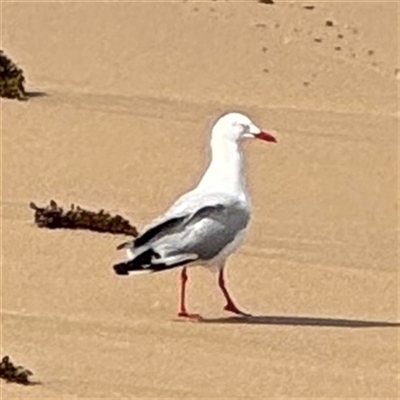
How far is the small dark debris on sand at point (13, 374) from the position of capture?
942 centimetres

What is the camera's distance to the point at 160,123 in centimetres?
2372

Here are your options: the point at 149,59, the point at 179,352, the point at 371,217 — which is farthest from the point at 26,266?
the point at 149,59

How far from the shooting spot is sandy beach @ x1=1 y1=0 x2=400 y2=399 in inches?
416

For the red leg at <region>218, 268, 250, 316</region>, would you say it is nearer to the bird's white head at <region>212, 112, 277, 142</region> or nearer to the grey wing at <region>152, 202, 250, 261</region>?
the grey wing at <region>152, 202, 250, 261</region>

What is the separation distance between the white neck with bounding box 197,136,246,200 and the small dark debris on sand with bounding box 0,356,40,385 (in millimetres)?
2951

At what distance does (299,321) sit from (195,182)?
7.57 m

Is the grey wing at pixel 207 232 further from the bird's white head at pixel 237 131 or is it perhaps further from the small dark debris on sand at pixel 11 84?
the small dark debris on sand at pixel 11 84

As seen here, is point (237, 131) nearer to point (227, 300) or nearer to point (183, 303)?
point (227, 300)

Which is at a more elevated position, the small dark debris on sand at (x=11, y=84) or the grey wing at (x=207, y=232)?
the small dark debris on sand at (x=11, y=84)

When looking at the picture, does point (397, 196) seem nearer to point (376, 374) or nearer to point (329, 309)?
point (329, 309)

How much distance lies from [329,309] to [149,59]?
1935cm

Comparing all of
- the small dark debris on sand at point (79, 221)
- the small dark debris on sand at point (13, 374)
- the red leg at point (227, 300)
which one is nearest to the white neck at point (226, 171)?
the red leg at point (227, 300)

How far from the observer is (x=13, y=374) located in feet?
31.0

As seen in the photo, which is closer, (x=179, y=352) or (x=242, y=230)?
(x=179, y=352)
